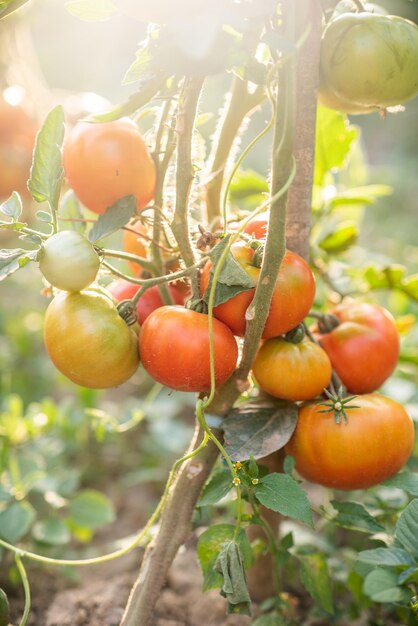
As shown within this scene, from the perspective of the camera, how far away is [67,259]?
52 centimetres

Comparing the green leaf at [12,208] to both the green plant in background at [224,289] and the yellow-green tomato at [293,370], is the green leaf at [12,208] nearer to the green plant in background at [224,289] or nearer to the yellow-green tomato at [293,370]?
the green plant in background at [224,289]

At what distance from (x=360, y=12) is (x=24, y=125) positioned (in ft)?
2.88

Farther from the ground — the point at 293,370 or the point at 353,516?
the point at 293,370

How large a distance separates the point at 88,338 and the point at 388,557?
0.32 meters

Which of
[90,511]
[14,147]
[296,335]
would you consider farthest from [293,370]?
[14,147]

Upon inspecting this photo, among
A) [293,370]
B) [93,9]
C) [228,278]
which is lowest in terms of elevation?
[293,370]

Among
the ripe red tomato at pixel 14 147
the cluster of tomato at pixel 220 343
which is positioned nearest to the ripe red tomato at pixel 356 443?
the cluster of tomato at pixel 220 343

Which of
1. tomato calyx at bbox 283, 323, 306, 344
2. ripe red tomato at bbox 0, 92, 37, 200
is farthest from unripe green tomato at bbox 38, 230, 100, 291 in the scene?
Answer: ripe red tomato at bbox 0, 92, 37, 200

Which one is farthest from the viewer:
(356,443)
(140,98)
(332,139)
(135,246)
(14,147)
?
(14,147)

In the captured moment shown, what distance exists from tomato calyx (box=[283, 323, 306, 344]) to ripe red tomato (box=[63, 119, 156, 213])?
0.21 m

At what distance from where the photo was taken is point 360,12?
1.94ft

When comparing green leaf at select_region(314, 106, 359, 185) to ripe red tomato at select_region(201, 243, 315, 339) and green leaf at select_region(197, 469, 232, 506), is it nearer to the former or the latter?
ripe red tomato at select_region(201, 243, 315, 339)

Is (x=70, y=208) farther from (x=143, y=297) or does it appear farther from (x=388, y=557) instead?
(x=388, y=557)

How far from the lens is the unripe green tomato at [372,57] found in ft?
1.78
